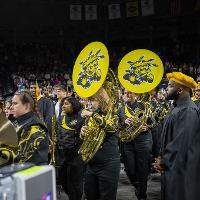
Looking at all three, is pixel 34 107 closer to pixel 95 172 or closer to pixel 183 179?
pixel 95 172

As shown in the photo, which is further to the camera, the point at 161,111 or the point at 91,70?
the point at 161,111

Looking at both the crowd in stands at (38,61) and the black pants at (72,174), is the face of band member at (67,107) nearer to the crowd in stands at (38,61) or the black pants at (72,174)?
the black pants at (72,174)

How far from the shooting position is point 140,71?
6.75m

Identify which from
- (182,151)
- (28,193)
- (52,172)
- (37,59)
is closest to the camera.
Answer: (28,193)

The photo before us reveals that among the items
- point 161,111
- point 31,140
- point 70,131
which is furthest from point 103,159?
point 161,111

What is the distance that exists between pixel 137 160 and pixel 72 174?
128 cm

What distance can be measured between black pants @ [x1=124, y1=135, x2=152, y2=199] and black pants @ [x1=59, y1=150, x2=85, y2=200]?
1.05 m

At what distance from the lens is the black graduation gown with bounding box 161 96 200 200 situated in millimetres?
4082

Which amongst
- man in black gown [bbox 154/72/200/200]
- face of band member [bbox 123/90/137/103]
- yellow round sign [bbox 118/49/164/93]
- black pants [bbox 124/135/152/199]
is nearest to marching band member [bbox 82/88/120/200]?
man in black gown [bbox 154/72/200/200]

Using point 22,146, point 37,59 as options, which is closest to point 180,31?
point 37,59

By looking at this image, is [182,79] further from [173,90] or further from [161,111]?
[161,111]

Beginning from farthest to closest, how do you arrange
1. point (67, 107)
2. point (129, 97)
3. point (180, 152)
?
point (129, 97) < point (67, 107) < point (180, 152)

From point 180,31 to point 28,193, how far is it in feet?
79.5

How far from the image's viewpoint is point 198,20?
2394cm
